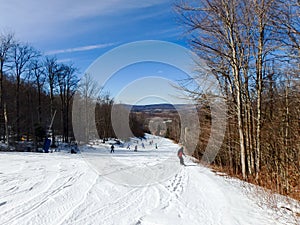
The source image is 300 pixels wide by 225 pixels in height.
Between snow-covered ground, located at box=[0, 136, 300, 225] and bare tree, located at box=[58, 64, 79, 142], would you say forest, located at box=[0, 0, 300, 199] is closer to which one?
snow-covered ground, located at box=[0, 136, 300, 225]

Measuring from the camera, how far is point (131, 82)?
8672 millimetres

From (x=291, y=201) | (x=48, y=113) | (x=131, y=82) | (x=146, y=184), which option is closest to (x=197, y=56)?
(x=131, y=82)

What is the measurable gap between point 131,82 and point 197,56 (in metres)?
2.68

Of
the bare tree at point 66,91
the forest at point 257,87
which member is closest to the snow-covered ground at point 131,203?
the forest at point 257,87

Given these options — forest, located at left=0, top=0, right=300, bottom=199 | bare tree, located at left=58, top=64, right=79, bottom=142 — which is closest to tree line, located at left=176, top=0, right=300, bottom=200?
forest, located at left=0, top=0, right=300, bottom=199

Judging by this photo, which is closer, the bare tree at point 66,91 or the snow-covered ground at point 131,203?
the snow-covered ground at point 131,203

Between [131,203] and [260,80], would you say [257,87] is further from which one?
[131,203]

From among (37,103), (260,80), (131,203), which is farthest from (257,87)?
(37,103)

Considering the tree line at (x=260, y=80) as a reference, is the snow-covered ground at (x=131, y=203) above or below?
below

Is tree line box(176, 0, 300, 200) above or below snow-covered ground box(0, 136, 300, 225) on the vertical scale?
above

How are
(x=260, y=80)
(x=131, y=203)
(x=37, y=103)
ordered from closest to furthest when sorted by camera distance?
(x=131, y=203) < (x=260, y=80) < (x=37, y=103)

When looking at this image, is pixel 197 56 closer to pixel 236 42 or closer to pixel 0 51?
pixel 236 42

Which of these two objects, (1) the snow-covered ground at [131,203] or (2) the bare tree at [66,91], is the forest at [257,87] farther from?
(2) the bare tree at [66,91]

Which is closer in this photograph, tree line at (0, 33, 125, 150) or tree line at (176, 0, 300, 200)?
tree line at (176, 0, 300, 200)
